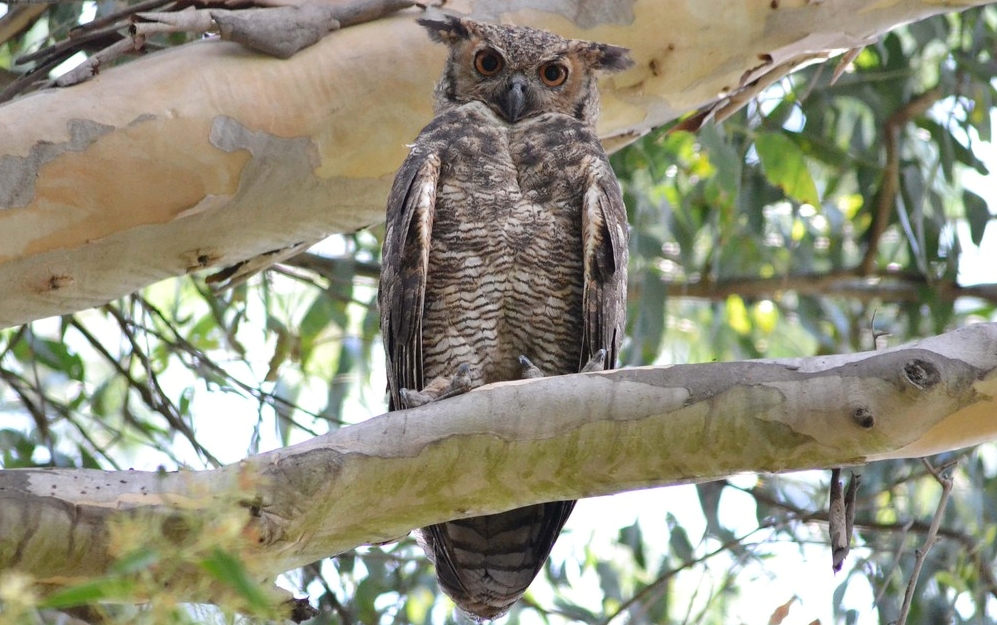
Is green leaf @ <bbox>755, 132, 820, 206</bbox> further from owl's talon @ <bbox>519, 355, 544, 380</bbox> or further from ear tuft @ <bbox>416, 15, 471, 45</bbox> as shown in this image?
owl's talon @ <bbox>519, 355, 544, 380</bbox>

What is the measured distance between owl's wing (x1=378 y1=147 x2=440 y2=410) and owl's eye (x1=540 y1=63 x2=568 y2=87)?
42 cm

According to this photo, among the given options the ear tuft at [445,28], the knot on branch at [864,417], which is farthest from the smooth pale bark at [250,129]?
the knot on branch at [864,417]

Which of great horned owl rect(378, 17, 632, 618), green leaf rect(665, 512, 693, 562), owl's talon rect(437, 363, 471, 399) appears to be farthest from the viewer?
green leaf rect(665, 512, 693, 562)

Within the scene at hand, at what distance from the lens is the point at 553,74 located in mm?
2463

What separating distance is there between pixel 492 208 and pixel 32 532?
1128 millimetres

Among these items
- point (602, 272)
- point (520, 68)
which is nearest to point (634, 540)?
point (602, 272)

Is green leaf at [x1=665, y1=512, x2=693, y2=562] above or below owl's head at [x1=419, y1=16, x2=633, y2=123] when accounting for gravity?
below

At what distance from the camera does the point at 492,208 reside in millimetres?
2193

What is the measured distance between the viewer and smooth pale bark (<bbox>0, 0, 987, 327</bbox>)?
75.5 inches

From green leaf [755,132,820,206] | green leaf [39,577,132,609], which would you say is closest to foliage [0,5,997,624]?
green leaf [755,132,820,206]

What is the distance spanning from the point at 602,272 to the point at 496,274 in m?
0.21

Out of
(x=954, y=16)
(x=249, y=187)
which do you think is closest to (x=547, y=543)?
(x=249, y=187)

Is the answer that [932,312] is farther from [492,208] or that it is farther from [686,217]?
[492,208]

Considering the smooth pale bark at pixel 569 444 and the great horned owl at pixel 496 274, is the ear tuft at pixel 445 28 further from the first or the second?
the smooth pale bark at pixel 569 444
